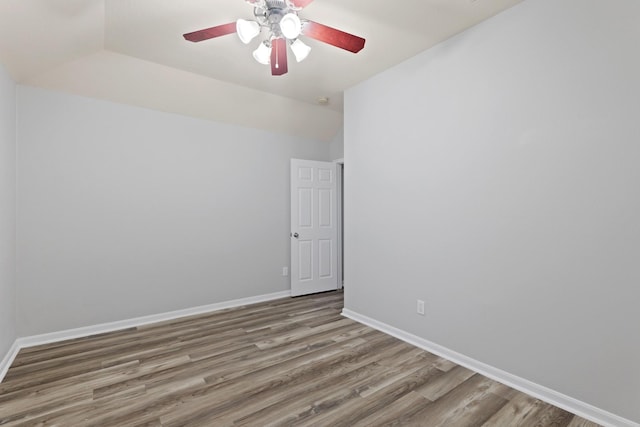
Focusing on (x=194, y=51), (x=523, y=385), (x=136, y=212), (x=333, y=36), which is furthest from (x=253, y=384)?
(x=194, y=51)

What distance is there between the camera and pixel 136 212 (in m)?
3.46

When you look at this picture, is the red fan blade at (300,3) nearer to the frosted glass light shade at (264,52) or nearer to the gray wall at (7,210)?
the frosted glass light shade at (264,52)

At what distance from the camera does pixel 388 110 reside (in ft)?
10.6

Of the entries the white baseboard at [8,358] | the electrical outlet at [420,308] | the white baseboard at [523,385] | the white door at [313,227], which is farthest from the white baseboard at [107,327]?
the electrical outlet at [420,308]

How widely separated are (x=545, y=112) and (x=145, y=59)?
3.46 meters

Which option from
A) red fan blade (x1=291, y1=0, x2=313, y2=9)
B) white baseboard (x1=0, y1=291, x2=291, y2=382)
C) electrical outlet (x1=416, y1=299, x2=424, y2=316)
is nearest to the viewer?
red fan blade (x1=291, y1=0, x2=313, y2=9)

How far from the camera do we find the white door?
15.1ft

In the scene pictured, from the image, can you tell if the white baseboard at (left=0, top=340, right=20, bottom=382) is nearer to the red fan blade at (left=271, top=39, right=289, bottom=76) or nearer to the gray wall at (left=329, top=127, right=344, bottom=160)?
the red fan blade at (left=271, top=39, right=289, bottom=76)

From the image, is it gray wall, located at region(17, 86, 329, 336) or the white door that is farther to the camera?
the white door

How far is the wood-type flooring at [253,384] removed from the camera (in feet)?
6.28

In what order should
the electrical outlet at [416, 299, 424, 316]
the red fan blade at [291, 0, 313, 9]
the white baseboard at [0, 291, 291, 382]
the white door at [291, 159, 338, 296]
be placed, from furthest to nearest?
the white door at [291, 159, 338, 296]
the electrical outlet at [416, 299, 424, 316]
the white baseboard at [0, 291, 291, 382]
the red fan blade at [291, 0, 313, 9]

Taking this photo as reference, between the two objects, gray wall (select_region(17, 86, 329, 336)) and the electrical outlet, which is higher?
gray wall (select_region(17, 86, 329, 336))

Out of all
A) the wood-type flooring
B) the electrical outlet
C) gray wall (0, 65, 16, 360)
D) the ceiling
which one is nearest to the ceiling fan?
the ceiling

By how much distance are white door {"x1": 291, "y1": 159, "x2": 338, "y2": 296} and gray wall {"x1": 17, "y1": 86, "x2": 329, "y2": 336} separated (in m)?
0.18
